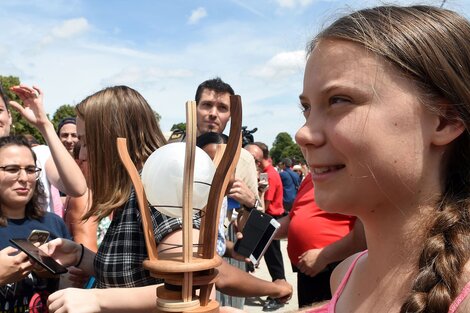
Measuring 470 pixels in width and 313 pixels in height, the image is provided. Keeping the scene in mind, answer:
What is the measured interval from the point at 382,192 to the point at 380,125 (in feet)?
0.46

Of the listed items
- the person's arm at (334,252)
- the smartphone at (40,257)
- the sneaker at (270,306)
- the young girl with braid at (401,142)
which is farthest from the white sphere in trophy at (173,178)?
the sneaker at (270,306)

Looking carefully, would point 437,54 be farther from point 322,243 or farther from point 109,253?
point 322,243

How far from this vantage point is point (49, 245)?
2.36 m

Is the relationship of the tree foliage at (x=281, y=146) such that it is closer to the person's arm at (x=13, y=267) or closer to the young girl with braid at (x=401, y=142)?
the person's arm at (x=13, y=267)

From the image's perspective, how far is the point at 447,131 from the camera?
0.98 m

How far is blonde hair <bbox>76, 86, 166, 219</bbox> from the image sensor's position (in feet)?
6.64

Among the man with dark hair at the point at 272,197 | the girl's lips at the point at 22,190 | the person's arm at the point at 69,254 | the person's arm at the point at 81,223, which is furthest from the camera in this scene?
the man with dark hair at the point at 272,197

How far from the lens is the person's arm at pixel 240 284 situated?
1.92 m

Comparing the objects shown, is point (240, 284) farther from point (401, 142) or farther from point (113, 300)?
point (401, 142)

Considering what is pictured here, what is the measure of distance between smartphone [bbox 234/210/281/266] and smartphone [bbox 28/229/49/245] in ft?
3.97

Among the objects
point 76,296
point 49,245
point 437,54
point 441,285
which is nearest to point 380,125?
point 437,54

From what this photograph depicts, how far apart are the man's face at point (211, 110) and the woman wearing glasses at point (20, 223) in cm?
171

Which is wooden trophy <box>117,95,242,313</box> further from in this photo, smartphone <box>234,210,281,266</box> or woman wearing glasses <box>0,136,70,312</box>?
smartphone <box>234,210,281,266</box>

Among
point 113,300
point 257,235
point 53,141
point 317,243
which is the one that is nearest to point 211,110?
point 53,141
